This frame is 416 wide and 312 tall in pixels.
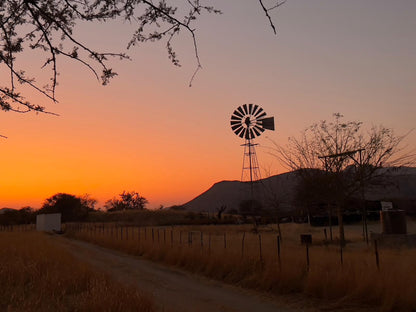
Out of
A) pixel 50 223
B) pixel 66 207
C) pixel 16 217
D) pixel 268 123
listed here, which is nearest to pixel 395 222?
pixel 268 123

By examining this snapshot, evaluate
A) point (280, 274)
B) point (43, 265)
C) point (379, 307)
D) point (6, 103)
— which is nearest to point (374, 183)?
point (280, 274)

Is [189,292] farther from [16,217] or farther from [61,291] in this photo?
[16,217]

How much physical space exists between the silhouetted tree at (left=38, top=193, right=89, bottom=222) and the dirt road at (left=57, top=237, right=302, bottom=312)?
2779 inches

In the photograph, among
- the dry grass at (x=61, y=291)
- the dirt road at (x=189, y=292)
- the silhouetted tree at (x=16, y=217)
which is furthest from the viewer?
the silhouetted tree at (x=16, y=217)

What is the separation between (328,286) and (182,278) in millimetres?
5863

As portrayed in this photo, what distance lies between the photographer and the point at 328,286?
10.1m

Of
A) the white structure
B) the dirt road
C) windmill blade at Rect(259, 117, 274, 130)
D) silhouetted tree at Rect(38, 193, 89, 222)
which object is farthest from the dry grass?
silhouetted tree at Rect(38, 193, 89, 222)

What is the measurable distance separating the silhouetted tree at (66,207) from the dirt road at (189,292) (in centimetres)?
7059

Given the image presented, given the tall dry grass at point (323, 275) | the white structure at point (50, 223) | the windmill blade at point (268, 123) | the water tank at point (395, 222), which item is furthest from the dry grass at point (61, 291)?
the white structure at point (50, 223)

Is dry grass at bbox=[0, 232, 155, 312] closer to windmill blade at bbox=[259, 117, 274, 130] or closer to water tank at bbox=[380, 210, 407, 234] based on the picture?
water tank at bbox=[380, 210, 407, 234]

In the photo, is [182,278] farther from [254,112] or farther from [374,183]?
[254,112]

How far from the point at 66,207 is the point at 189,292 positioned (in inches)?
3136

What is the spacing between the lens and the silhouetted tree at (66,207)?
8312cm

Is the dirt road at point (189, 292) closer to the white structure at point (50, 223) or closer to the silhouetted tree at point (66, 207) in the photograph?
the white structure at point (50, 223)
